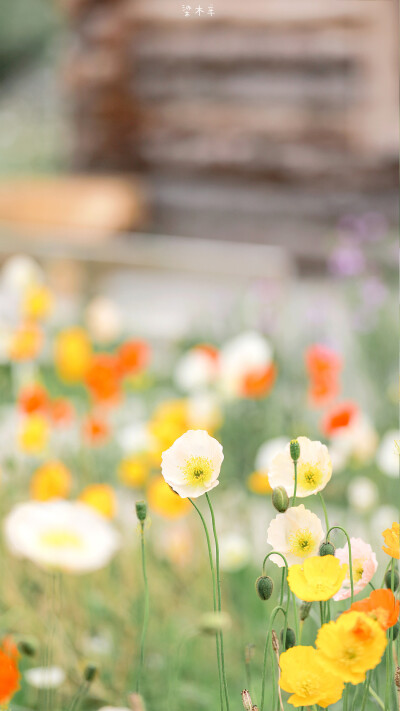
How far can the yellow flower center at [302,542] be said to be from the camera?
0.48 m

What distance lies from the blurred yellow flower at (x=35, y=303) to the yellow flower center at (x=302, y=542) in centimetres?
103

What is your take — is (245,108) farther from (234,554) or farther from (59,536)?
(59,536)

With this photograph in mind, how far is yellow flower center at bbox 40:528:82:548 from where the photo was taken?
641 mm

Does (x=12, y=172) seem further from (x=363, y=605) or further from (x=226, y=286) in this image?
(x=363, y=605)

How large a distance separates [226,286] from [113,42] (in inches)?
71.5

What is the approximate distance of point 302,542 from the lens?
0.48 meters

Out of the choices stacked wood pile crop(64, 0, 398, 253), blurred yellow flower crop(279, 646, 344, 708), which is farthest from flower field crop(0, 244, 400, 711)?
stacked wood pile crop(64, 0, 398, 253)

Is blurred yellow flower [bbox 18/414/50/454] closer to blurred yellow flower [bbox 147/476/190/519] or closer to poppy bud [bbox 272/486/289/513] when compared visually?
blurred yellow flower [bbox 147/476/190/519]

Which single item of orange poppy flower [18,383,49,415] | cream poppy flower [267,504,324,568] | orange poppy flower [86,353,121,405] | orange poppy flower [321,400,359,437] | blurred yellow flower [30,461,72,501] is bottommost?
cream poppy flower [267,504,324,568]

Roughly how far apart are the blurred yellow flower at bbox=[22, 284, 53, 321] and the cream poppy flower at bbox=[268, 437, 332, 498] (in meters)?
1.01

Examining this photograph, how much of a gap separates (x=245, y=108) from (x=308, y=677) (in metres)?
4.56

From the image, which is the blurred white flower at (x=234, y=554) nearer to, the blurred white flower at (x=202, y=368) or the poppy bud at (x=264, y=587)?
the blurred white flower at (x=202, y=368)

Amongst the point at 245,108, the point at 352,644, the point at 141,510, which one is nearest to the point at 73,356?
the point at 141,510

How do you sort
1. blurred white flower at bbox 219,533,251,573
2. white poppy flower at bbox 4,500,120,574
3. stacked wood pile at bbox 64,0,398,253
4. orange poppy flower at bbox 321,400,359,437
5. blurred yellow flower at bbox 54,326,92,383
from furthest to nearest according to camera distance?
stacked wood pile at bbox 64,0,398,253
blurred yellow flower at bbox 54,326,92,383
blurred white flower at bbox 219,533,251,573
orange poppy flower at bbox 321,400,359,437
white poppy flower at bbox 4,500,120,574
